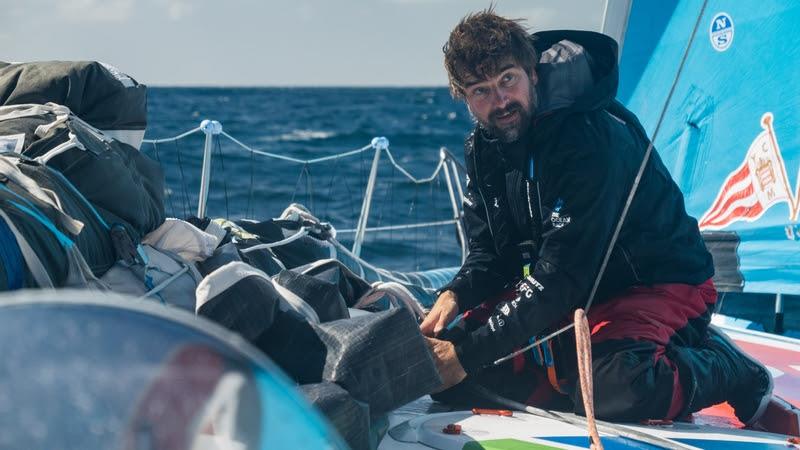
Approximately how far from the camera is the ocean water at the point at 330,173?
24.2 feet

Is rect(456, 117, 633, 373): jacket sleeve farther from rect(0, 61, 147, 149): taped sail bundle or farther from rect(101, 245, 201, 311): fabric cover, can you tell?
rect(0, 61, 147, 149): taped sail bundle

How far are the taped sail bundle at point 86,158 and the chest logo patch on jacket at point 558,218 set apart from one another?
84cm

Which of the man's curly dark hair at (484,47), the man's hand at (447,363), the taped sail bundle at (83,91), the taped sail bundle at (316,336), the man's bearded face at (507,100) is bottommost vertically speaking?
the man's hand at (447,363)

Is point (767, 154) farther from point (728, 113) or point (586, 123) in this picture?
point (586, 123)

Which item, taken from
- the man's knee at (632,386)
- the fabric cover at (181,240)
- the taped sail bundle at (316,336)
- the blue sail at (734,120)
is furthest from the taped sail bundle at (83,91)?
the blue sail at (734,120)

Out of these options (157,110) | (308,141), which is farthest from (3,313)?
(157,110)

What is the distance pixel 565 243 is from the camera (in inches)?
80.5

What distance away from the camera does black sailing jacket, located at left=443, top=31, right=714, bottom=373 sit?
205cm

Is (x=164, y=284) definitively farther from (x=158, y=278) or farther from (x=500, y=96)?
(x=500, y=96)

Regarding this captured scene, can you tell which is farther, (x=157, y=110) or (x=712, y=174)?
(x=157, y=110)

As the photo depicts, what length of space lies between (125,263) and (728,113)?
2667 mm

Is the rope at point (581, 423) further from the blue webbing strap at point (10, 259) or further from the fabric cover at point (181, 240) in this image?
the blue webbing strap at point (10, 259)

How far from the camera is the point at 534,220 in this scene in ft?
7.29

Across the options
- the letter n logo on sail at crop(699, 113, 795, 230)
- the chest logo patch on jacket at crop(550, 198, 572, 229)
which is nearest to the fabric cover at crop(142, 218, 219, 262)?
the chest logo patch on jacket at crop(550, 198, 572, 229)
